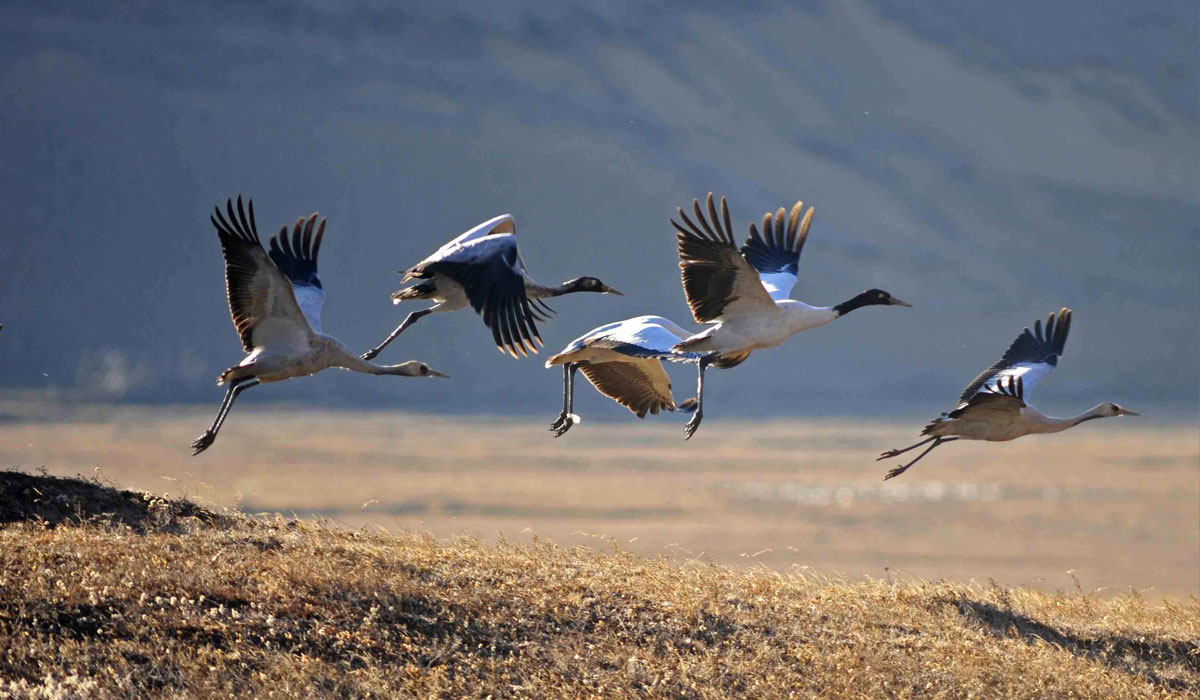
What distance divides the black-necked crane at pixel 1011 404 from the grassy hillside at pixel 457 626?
1.75 meters

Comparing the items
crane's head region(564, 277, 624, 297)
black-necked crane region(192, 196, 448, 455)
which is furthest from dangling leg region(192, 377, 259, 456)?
crane's head region(564, 277, 624, 297)

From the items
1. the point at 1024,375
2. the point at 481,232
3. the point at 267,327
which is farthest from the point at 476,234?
the point at 1024,375

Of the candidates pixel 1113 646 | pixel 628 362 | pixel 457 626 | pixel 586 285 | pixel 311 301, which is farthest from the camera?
pixel 628 362

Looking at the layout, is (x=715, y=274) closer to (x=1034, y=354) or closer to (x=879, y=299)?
(x=879, y=299)

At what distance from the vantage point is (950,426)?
1224 centimetres

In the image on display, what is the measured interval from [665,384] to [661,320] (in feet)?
3.85

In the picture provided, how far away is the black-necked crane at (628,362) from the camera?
35.2ft

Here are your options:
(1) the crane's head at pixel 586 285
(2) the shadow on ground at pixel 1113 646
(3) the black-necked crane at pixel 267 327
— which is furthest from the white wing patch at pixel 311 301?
(2) the shadow on ground at pixel 1113 646

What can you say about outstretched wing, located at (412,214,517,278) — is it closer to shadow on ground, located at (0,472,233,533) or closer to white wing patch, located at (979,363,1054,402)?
shadow on ground, located at (0,472,233,533)

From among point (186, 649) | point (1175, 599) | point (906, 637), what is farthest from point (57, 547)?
point (1175, 599)

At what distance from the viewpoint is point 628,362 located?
12.2m

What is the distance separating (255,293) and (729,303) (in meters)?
4.09

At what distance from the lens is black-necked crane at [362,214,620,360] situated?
31.6 ft

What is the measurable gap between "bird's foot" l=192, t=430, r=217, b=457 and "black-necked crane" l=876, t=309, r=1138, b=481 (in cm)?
643
